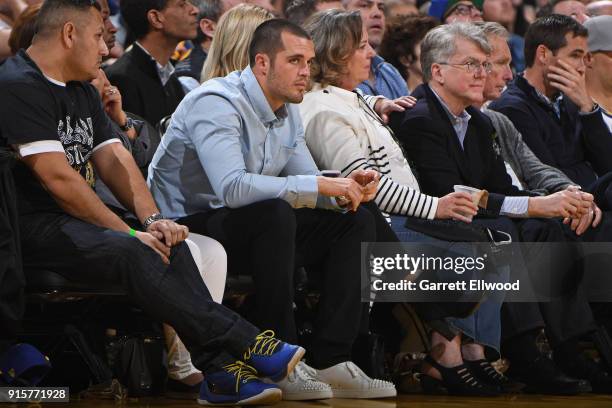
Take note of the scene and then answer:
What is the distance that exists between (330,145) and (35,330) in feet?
4.80

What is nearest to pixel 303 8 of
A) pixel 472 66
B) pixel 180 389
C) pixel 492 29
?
pixel 492 29

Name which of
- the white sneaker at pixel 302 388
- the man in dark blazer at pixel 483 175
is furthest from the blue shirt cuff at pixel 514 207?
the white sneaker at pixel 302 388

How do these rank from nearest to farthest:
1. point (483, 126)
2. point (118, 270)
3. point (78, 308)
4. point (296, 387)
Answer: point (118, 270), point (296, 387), point (78, 308), point (483, 126)

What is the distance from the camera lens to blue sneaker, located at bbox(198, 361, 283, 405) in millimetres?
3857

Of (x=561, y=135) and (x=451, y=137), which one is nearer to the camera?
(x=451, y=137)

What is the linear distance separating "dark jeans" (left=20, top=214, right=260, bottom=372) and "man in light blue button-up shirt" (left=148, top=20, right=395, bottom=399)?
31cm

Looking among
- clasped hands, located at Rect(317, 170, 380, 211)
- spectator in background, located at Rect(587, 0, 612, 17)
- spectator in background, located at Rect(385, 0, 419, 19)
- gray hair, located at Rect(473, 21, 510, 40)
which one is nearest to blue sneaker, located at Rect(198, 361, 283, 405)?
clasped hands, located at Rect(317, 170, 380, 211)

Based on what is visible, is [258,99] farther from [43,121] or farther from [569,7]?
[569,7]

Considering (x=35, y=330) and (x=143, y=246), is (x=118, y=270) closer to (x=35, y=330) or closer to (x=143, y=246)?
(x=143, y=246)

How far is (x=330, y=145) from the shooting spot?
486 cm

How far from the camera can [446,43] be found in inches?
211

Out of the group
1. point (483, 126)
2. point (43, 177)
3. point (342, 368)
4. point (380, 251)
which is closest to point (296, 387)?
point (342, 368)

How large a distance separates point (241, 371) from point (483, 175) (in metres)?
1.88

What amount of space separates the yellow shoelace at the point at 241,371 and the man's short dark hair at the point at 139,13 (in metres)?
2.59
